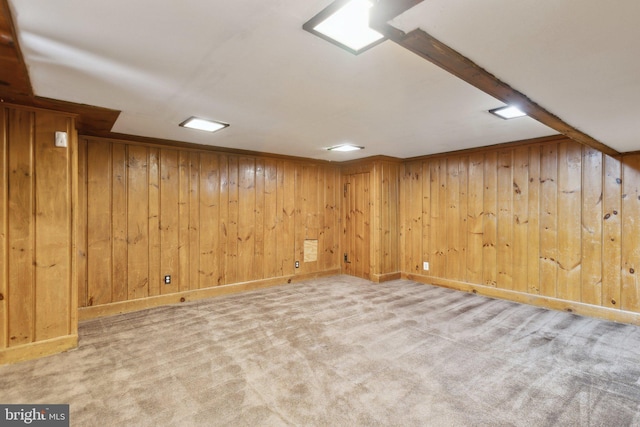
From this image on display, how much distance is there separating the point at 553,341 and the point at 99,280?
4752 mm

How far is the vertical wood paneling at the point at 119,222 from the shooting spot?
3678 mm

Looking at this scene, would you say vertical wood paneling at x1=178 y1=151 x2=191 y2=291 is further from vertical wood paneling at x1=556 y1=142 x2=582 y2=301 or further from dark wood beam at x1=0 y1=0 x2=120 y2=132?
vertical wood paneling at x1=556 y1=142 x2=582 y2=301

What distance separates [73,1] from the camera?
4.20ft

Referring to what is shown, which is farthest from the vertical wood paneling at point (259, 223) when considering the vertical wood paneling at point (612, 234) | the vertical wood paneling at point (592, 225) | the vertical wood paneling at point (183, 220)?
the vertical wood paneling at point (612, 234)

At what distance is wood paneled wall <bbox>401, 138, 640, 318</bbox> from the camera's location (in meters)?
3.40

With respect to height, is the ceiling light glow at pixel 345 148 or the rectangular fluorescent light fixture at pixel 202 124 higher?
the ceiling light glow at pixel 345 148

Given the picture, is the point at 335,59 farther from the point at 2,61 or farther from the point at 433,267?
the point at 433,267

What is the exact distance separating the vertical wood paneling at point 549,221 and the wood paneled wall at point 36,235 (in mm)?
5098

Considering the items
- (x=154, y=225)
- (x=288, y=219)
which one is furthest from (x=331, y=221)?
(x=154, y=225)

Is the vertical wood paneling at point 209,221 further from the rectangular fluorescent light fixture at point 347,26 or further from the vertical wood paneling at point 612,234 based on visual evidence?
the vertical wood paneling at point 612,234

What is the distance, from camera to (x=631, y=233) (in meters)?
3.34

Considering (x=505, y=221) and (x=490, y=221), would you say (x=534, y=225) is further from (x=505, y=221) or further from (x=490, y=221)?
(x=490, y=221)

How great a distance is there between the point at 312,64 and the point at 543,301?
4000mm

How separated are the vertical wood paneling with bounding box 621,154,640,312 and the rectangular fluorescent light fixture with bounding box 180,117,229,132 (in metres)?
4.29
